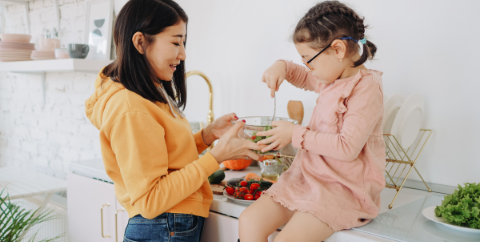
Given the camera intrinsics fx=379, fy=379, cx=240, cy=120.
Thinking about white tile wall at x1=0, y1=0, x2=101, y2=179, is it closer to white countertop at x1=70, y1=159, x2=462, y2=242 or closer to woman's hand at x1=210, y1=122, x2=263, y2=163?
white countertop at x1=70, y1=159, x2=462, y2=242

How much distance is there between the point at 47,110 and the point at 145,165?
2297mm

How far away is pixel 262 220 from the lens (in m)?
0.98

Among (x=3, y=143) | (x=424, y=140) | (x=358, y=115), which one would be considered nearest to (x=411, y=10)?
(x=424, y=140)

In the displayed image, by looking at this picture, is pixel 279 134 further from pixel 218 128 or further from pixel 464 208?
pixel 464 208

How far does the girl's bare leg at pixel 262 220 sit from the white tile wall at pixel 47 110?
182 centimetres

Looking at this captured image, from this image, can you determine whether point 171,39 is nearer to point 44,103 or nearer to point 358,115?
point 358,115

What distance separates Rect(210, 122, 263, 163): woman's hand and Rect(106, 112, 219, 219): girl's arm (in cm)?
12

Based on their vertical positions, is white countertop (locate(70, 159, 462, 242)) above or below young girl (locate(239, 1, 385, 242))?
below

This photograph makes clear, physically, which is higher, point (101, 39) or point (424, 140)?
point (101, 39)

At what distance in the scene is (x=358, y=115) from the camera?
0.93 m

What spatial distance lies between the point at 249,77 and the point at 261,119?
1.85 feet

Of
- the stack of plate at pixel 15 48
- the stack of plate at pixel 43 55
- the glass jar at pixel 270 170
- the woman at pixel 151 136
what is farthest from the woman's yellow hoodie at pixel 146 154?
the stack of plate at pixel 15 48

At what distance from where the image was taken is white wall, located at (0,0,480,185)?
125 centimetres

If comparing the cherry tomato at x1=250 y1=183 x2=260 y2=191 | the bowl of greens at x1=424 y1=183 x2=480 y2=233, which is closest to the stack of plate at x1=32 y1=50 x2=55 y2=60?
the cherry tomato at x1=250 y1=183 x2=260 y2=191
